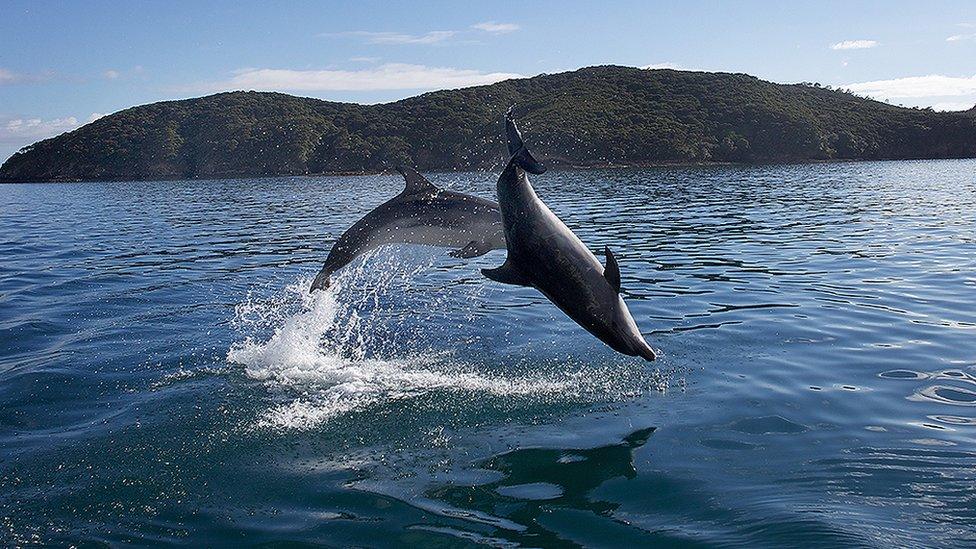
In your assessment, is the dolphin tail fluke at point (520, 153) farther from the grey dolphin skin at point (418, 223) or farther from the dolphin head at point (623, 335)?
the grey dolphin skin at point (418, 223)

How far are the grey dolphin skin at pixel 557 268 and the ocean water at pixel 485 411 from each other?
4.29 feet

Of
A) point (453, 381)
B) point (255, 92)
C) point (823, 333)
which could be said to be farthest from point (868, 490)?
point (255, 92)

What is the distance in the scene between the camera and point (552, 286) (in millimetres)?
8383

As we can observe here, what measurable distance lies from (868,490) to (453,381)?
528 centimetres

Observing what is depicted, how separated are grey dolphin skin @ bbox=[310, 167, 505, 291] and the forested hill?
101026 mm

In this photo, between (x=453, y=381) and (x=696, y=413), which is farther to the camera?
(x=453, y=381)

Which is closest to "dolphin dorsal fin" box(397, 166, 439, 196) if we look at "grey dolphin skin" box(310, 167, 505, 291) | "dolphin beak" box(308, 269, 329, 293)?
"grey dolphin skin" box(310, 167, 505, 291)

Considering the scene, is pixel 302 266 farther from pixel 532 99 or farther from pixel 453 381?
pixel 532 99

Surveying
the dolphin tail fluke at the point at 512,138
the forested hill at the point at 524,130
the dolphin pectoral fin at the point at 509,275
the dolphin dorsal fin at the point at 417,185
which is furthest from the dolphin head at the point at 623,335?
the forested hill at the point at 524,130

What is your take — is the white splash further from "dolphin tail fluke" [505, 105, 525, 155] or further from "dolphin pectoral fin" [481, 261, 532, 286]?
"dolphin tail fluke" [505, 105, 525, 155]

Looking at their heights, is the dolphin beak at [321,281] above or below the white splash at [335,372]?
above

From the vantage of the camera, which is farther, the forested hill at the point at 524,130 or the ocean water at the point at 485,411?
the forested hill at the point at 524,130

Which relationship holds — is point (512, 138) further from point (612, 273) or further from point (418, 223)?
point (418, 223)

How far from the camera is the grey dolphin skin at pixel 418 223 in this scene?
11688mm
